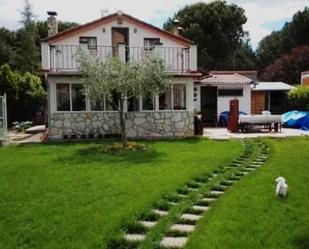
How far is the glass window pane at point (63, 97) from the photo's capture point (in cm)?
1817

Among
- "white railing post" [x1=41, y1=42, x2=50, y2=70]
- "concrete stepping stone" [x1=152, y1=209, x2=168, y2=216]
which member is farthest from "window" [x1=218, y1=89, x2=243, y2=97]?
"concrete stepping stone" [x1=152, y1=209, x2=168, y2=216]

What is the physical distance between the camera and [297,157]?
12125mm

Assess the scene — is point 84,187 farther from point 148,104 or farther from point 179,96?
point 179,96

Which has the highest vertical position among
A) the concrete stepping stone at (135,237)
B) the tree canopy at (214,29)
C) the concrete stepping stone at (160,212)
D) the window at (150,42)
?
the tree canopy at (214,29)

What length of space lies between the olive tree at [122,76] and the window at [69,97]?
2640mm

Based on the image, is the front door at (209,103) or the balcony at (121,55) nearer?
the balcony at (121,55)

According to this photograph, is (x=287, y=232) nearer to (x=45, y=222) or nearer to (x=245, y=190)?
(x=245, y=190)

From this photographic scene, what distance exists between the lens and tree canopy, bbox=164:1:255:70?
149 ft

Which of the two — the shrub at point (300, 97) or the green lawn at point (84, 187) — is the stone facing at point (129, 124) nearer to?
the green lawn at point (84, 187)

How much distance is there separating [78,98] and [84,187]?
34.0 ft

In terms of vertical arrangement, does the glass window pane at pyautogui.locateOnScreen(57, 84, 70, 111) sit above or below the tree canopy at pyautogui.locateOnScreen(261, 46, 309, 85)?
below

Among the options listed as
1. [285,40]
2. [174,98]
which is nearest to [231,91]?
[174,98]

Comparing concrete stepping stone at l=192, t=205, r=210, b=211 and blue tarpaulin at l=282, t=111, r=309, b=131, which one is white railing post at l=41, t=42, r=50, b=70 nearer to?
concrete stepping stone at l=192, t=205, r=210, b=211

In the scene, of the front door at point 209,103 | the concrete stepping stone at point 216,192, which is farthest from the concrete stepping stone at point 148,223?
the front door at point 209,103
